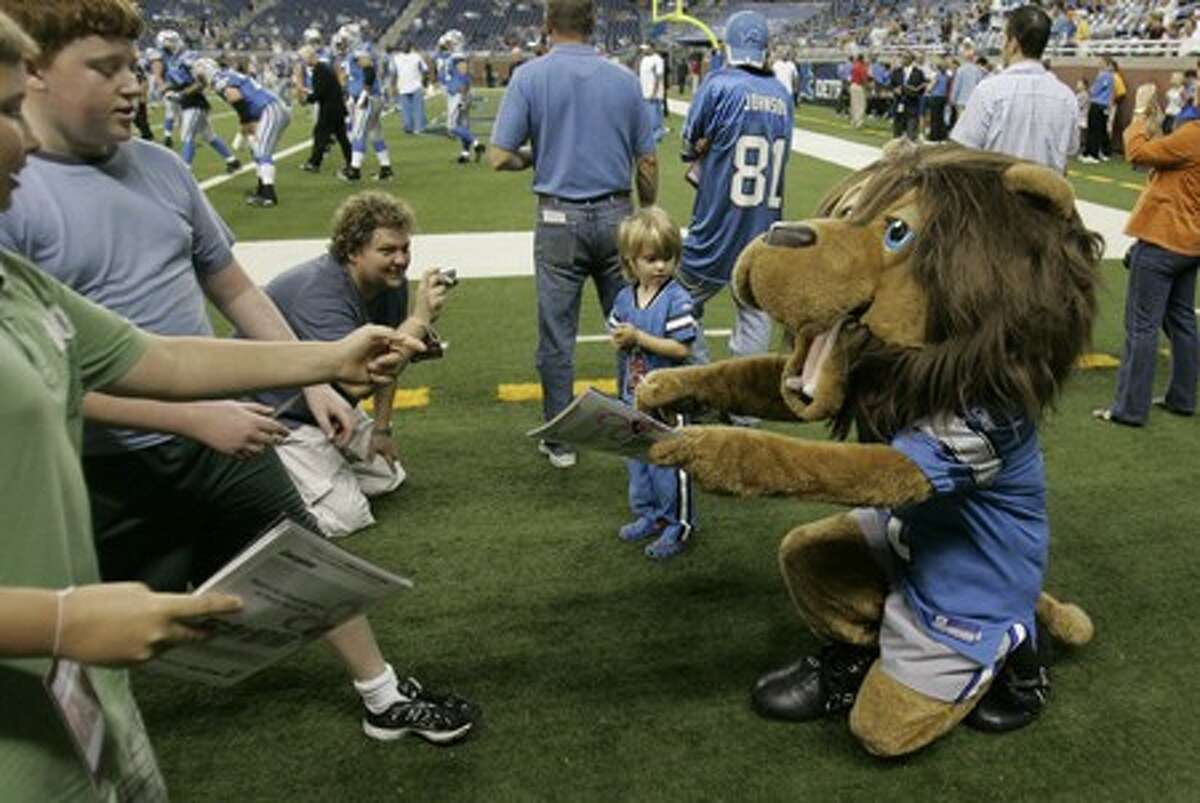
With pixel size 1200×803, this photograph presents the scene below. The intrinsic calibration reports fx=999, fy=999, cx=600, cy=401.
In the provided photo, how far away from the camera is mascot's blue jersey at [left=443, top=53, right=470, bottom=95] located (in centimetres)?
1684

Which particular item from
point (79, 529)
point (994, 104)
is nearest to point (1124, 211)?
point (994, 104)

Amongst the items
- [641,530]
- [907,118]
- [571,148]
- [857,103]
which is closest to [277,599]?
[641,530]

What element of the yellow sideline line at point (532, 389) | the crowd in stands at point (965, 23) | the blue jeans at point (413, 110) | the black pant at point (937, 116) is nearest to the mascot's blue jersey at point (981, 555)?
the yellow sideline line at point (532, 389)

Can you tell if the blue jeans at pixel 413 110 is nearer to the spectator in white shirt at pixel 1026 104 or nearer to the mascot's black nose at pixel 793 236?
the spectator in white shirt at pixel 1026 104

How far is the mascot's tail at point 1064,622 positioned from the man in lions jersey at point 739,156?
76.7 inches

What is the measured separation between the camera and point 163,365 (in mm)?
1703

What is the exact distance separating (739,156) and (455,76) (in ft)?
43.7

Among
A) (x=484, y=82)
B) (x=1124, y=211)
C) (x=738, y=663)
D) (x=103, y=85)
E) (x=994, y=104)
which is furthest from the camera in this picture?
(x=484, y=82)

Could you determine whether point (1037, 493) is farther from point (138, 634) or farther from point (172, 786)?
point (172, 786)

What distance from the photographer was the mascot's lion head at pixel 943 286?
6.95 feet

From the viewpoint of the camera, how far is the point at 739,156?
459cm

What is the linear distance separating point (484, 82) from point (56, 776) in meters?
40.1

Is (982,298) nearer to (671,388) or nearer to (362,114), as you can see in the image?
(671,388)

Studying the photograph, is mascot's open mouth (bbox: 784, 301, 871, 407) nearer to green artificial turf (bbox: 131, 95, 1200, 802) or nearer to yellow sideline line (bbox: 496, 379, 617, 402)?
green artificial turf (bbox: 131, 95, 1200, 802)
